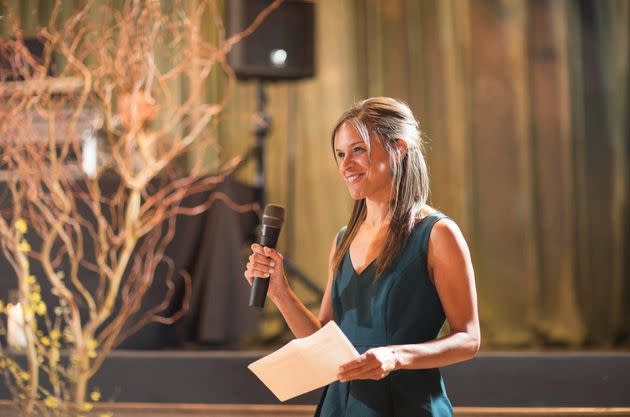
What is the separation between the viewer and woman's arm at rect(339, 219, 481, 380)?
1187 mm

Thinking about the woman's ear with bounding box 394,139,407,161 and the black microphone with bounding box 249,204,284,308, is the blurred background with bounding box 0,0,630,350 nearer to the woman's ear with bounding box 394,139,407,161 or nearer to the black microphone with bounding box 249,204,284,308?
the black microphone with bounding box 249,204,284,308

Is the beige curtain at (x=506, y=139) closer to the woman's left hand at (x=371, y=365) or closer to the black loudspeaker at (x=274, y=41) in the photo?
the black loudspeaker at (x=274, y=41)

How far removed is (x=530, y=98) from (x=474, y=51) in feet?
1.48

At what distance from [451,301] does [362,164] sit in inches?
10.6

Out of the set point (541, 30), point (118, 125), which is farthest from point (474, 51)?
point (118, 125)

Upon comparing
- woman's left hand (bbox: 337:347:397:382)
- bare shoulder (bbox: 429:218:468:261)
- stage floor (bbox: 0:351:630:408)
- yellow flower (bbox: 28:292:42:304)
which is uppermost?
bare shoulder (bbox: 429:218:468:261)

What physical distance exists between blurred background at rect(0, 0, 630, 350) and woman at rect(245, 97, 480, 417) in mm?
3218

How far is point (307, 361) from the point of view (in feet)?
3.99

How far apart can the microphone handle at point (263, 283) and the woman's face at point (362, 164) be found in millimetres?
176

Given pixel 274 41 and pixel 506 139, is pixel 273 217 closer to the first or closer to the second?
pixel 274 41

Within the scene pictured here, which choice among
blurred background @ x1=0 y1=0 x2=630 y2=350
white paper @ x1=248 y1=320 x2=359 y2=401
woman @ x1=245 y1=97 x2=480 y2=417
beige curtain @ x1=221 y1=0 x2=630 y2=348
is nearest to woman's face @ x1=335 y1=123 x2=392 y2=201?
woman @ x1=245 y1=97 x2=480 y2=417

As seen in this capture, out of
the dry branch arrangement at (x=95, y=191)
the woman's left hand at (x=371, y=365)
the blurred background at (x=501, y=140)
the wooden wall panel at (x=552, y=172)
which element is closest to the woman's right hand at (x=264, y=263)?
the woman's left hand at (x=371, y=365)


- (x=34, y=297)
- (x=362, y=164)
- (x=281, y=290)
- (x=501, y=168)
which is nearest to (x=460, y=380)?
(x=34, y=297)

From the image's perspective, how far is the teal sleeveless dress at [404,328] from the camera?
4.17ft
